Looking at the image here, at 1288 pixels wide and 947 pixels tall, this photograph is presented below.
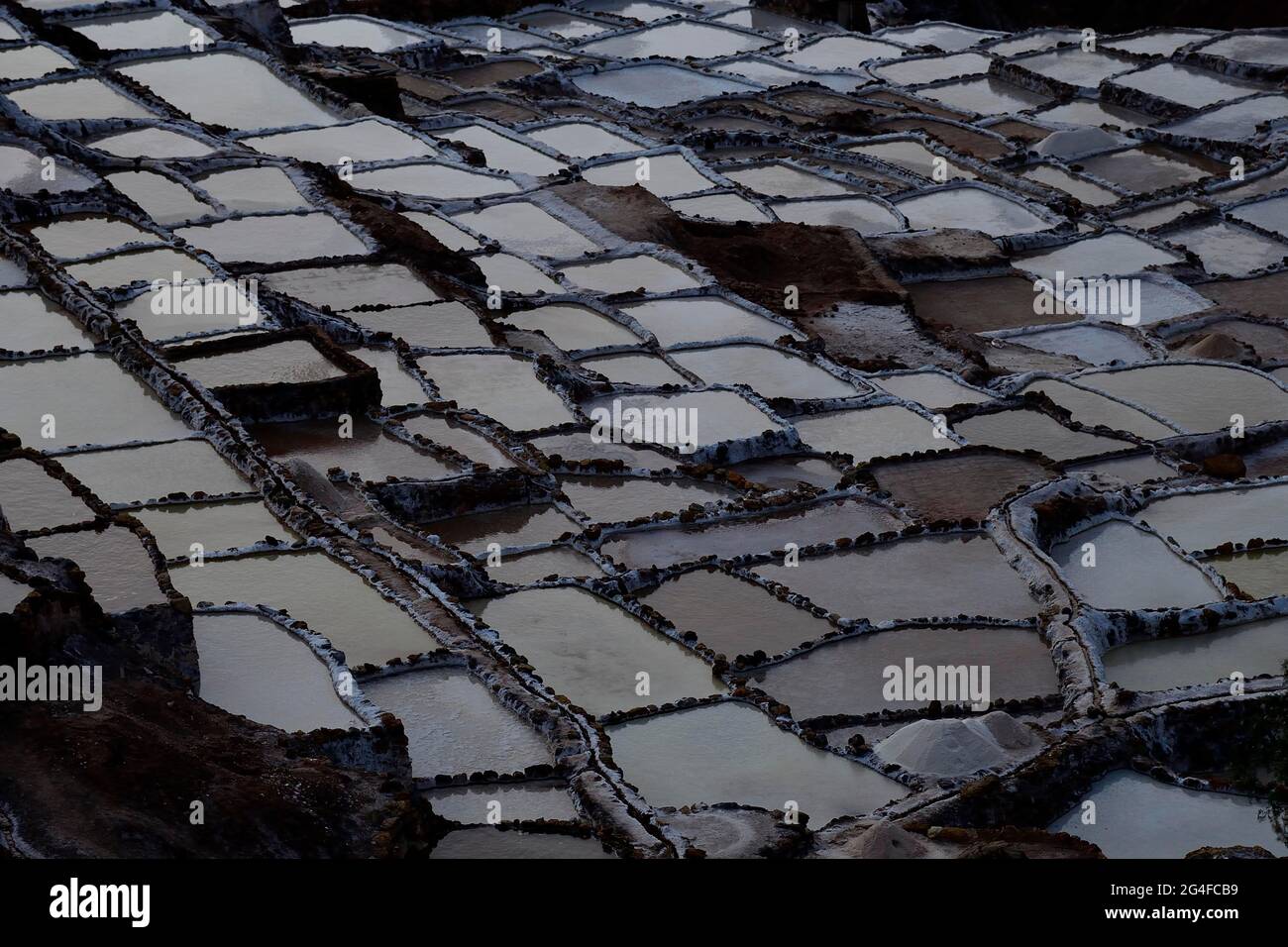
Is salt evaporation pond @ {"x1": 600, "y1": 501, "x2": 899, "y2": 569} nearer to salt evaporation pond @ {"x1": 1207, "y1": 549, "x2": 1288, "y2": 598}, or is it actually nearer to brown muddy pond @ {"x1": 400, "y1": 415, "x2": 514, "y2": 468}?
brown muddy pond @ {"x1": 400, "y1": 415, "x2": 514, "y2": 468}

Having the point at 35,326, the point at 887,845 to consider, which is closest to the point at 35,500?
the point at 35,326

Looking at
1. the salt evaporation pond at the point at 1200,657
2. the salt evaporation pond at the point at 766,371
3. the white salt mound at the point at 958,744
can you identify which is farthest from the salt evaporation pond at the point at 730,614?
the salt evaporation pond at the point at 766,371

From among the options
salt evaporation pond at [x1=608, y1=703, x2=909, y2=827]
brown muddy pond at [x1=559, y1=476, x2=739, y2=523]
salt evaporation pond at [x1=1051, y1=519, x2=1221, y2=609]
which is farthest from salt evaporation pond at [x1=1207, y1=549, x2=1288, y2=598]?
salt evaporation pond at [x1=608, y1=703, x2=909, y2=827]

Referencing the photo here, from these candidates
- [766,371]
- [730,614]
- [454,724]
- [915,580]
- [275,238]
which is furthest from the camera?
[275,238]

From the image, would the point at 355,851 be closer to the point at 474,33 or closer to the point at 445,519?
the point at 445,519

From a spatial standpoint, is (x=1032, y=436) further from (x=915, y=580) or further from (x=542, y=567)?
(x=542, y=567)

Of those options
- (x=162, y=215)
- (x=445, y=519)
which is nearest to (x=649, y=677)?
(x=445, y=519)

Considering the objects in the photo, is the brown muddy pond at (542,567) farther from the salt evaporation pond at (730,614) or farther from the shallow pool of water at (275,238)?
the shallow pool of water at (275,238)
